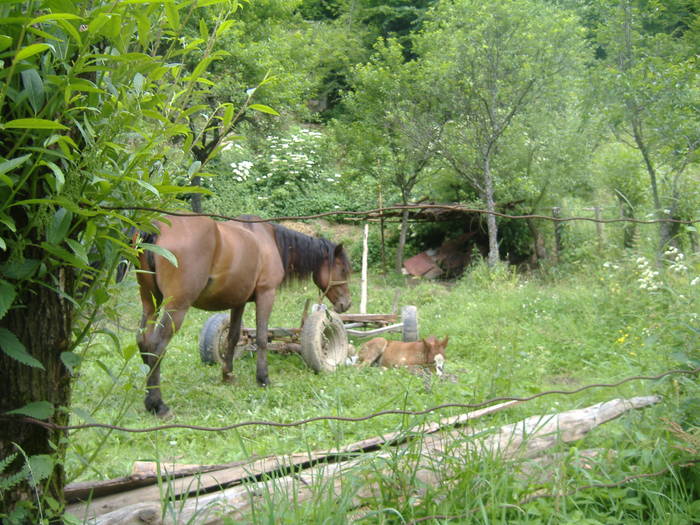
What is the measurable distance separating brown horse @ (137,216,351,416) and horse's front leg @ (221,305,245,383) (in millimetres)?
10

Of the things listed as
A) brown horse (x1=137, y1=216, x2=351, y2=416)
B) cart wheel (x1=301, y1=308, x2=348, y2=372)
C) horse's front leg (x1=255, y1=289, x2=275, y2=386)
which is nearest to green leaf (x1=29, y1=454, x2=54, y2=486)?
brown horse (x1=137, y1=216, x2=351, y2=416)

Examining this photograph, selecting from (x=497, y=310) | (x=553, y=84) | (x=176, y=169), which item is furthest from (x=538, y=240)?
(x=176, y=169)

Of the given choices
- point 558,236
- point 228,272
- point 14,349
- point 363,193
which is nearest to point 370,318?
point 228,272

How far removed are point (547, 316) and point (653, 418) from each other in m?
6.48

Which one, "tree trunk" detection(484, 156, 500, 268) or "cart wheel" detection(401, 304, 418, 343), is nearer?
"cart wheel" detection(401, 304, 418, 343)

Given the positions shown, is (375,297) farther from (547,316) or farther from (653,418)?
(653,418)

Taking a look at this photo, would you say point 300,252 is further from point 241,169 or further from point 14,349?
point 241,169

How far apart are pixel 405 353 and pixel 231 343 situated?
194 centimetres

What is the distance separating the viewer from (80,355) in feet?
4.94

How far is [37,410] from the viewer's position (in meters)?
1.42

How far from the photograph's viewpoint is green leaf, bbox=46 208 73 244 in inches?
52.2

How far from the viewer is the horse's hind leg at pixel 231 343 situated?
21.2 feet

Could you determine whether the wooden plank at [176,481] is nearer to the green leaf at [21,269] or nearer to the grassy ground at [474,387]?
the grassy ground at [474,387]

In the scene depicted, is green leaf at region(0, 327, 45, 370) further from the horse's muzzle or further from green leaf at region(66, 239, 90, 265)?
the horse's muzzle
